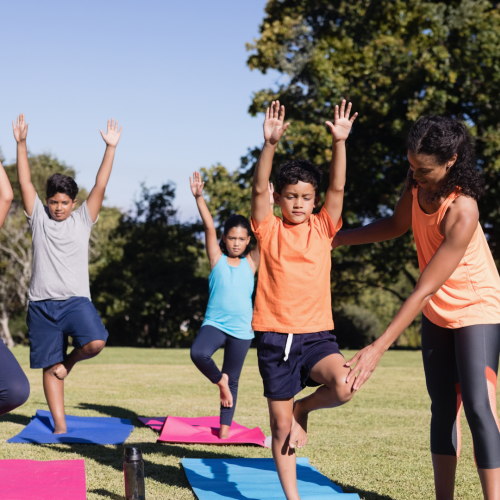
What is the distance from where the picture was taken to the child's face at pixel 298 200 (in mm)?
3551

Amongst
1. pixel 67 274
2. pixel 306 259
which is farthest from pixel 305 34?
pixel 306 259

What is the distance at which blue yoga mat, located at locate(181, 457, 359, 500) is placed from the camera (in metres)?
3.84

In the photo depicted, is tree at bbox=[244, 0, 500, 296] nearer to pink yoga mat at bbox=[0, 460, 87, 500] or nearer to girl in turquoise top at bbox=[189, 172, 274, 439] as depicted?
girl in turquoise top at bbox=[189, 172, 274, 439]

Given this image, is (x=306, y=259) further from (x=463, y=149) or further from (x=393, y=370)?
(x=393, y=370)

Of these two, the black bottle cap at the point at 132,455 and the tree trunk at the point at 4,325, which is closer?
the black bottle cap at the point at 132,455

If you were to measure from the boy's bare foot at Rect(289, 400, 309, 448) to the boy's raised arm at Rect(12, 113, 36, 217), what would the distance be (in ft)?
9.52

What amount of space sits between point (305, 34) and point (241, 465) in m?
18.4

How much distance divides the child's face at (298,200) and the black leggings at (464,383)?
928 mm

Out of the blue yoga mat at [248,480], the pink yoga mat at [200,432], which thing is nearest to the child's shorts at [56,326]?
the pink yoga mat at [200,432]

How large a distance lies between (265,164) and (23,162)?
265 cm

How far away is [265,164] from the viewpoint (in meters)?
3.39

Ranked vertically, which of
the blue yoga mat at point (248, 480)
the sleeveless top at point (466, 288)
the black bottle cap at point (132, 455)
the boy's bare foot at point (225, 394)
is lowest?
the blue yoga mat at point (248, 480)

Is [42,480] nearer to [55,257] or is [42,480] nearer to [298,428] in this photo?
[298,428]

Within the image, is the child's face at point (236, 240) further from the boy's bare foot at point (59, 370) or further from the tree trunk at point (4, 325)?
the tree trunk at point (4, 325)
